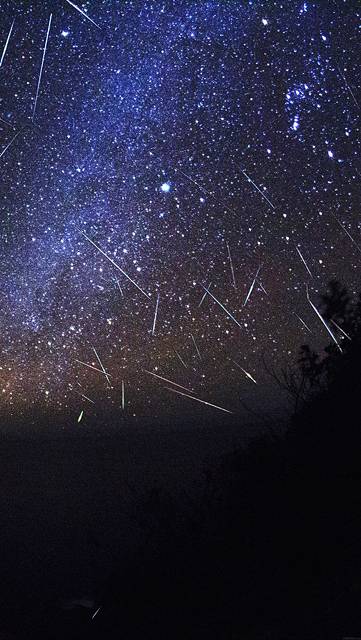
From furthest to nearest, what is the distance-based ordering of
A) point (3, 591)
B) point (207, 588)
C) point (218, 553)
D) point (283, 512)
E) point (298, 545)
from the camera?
1. point (3, 591)
2. point (218, 553)
3. point (207, 588)
4. point (283, 512)
5. point (298, 545)

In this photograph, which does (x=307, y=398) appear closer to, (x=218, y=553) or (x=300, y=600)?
(x=218, y=553)

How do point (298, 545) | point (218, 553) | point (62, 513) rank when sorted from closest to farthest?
point (298, 545), point (218, 553), point (62, 513)

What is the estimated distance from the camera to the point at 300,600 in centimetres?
477

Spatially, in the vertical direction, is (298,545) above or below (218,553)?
above

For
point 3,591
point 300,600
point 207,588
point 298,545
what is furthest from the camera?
point 3,591

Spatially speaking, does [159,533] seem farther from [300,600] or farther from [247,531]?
[300,600]

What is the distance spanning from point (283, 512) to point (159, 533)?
470 cm

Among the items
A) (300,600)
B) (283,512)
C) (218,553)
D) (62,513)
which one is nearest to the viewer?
(300,600)

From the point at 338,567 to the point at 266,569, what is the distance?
72.3 inches

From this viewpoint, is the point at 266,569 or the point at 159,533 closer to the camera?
the point at 266,569

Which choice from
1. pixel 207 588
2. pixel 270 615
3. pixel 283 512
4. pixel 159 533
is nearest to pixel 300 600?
pixel 270 615

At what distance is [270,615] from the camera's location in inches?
194

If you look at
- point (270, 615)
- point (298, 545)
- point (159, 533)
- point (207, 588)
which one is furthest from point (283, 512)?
point (159, 533)

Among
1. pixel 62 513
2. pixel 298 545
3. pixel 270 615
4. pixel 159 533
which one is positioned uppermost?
pixel 298 545
